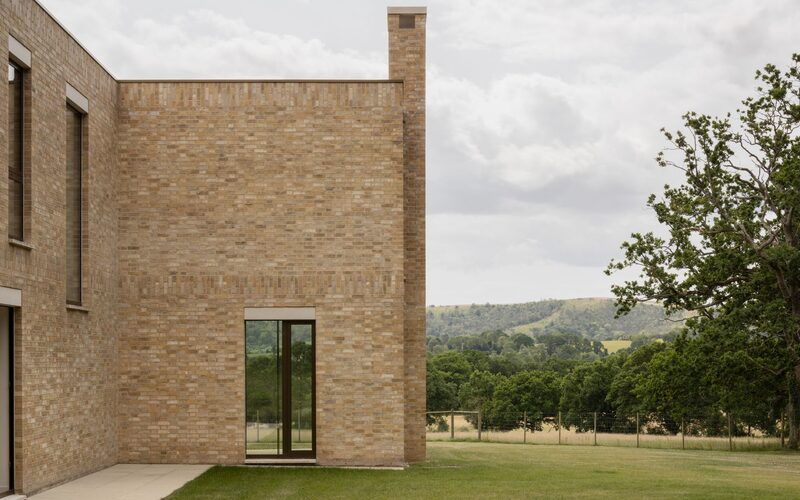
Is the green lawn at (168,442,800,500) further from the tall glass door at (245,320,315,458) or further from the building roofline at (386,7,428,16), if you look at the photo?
the building roofline at (386,7,428,16)

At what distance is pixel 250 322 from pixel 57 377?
4.23 metres

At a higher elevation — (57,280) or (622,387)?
(57,280)

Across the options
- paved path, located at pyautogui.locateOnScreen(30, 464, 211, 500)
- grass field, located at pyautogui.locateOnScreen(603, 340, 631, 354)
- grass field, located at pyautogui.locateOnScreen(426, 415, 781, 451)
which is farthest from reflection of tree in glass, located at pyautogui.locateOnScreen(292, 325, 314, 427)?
grass field, located at pyautogui.locateOnScreen(603, 340, 631, 354)

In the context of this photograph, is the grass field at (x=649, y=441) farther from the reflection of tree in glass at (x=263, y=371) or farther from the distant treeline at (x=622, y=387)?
the reflection of tree in glass at (x=263, y=371)

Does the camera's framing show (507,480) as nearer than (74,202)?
No

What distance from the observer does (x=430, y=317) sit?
491 feet

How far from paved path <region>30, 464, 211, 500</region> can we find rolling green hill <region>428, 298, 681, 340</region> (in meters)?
121

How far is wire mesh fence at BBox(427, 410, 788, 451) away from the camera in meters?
32.5

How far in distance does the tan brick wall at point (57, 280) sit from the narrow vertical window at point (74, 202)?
15 cm

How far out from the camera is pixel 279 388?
58.6ft

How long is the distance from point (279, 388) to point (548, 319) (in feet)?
430

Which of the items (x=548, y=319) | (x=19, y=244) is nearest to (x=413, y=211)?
(x=19, y=244)

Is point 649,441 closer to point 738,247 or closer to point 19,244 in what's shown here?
point 738,247

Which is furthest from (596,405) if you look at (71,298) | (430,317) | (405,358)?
(430,317)
